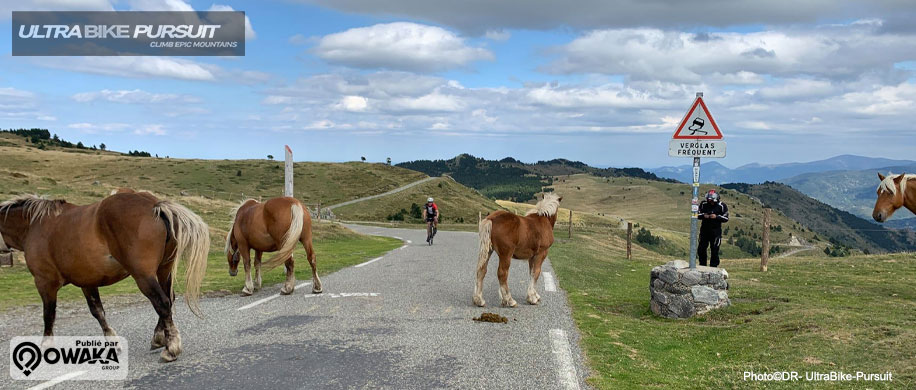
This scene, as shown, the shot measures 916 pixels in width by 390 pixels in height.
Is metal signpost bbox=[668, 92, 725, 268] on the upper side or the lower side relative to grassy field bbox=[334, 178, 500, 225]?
upper

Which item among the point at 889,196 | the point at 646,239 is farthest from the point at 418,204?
the point at 889,196

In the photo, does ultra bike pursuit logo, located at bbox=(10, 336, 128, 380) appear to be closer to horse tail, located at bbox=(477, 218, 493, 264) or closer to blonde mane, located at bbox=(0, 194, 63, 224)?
blonde mane, located at bbox=(0, 194, 63, 224)

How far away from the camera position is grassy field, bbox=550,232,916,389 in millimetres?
6098

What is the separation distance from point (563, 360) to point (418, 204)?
6555 centimetres

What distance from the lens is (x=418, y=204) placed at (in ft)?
235

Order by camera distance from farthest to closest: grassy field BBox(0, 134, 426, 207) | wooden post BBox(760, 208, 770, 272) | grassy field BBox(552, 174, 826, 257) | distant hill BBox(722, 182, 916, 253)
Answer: distant hill BBox(722, 182, 916, 253)
grassy field BBox(552, 174, 826, 257)
grassy field BBox(0, 134, 426, 207)
wooden post BBox(760, 208, 770, 272)

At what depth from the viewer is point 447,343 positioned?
7.22 metres

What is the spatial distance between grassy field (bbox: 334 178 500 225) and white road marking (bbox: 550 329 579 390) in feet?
166

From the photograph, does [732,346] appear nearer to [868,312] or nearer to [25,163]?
[868,312]

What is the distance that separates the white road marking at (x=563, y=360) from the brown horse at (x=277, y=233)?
529cm

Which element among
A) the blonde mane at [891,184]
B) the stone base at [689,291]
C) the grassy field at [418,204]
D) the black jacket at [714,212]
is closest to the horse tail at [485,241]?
the stone base at [689,291]

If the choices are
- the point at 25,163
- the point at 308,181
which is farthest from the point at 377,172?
the point at 25,163

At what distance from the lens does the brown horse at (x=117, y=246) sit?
238 inches

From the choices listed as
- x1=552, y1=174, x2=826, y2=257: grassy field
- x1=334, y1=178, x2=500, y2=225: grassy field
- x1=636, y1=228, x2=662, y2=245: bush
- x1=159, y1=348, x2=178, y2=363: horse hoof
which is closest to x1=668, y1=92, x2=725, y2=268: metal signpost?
x1=159, y1=348, x2=178, y2=363: horse hoof
